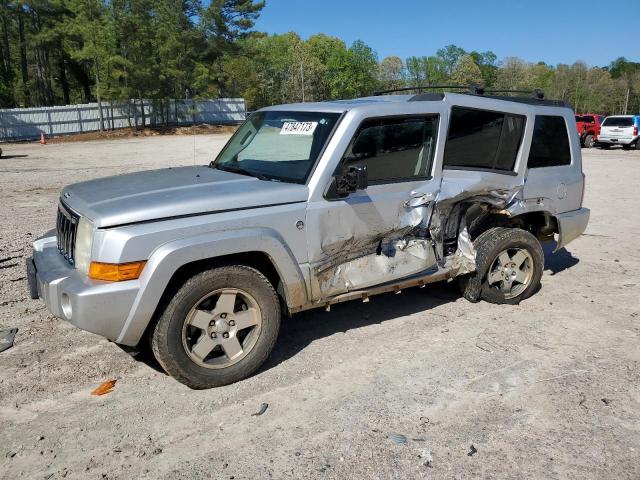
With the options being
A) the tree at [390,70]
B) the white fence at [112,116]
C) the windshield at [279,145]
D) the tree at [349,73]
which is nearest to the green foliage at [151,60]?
the white fence at [112,116]

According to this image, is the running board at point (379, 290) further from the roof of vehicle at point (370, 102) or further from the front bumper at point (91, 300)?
the roof of vehicle at point (370, 102)

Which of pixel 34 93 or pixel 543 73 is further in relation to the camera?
pixel 543 73

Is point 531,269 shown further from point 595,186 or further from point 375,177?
point 595,186

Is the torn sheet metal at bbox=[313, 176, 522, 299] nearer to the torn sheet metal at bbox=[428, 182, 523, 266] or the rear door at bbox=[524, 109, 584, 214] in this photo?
the torn sheet metal at bbox=[428, 182, 523, 266]

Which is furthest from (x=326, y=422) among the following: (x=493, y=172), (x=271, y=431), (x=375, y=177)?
(x=493, y=172)

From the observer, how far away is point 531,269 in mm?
5355

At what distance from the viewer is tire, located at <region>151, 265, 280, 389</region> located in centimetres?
347

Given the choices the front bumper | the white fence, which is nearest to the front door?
the front bumper

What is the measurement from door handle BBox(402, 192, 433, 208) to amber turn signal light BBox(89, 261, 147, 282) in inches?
83.2

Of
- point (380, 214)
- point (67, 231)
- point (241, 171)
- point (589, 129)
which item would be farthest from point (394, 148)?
point (589, 129)

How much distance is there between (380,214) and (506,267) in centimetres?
175

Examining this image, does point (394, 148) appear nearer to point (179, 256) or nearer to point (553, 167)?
point (179, 256)

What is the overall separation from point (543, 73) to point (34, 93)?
104 m

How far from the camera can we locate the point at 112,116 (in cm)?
4159
